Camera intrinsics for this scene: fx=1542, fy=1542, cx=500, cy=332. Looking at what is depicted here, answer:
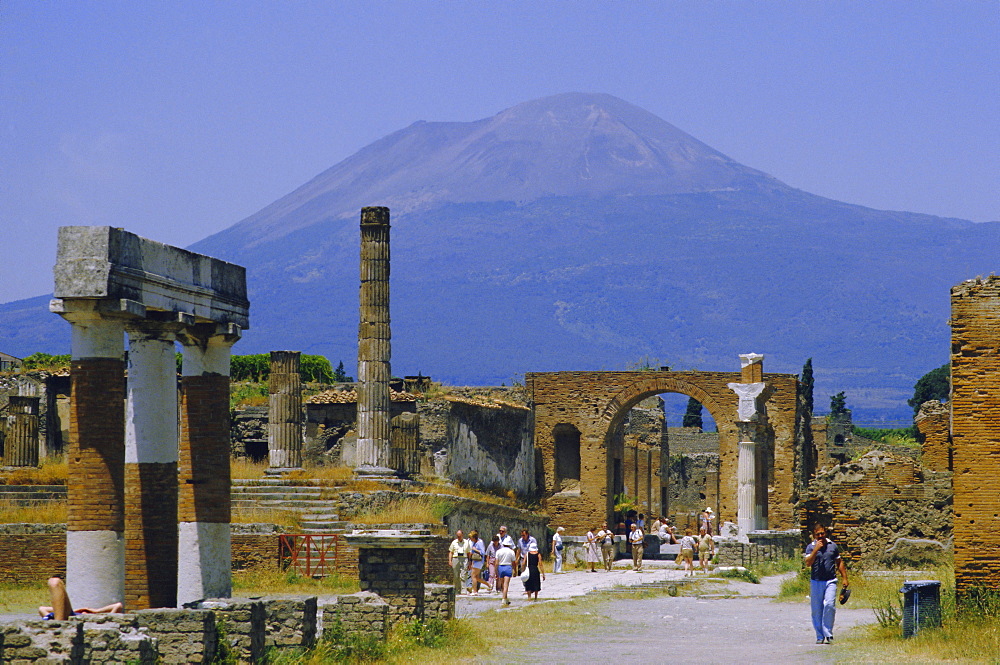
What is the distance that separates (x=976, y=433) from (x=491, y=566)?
45.7 ft

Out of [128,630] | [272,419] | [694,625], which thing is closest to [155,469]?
[128,630]

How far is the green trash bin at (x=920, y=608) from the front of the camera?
17.8m

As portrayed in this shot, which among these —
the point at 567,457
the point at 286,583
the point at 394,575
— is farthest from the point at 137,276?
the point at 567,457

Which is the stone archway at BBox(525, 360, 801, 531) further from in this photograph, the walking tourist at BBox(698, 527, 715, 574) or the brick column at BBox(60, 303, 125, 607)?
the brick column at BBox(60, 303, 125, 607)

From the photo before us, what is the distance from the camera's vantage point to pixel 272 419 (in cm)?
3756

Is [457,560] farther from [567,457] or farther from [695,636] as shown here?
[567,457]

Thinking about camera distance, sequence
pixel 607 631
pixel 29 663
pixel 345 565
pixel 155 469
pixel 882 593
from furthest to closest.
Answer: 1. pixel 345 565
2. pixel 882 593
3. pixel 607 631
4. pixel 155 469
5. pixel 29 663

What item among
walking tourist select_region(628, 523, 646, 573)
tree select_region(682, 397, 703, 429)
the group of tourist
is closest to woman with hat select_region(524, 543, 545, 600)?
the group of tourist

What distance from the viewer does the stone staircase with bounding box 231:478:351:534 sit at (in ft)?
100

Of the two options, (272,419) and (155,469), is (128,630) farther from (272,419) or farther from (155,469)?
(272,419)

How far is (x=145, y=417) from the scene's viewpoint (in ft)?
63.3

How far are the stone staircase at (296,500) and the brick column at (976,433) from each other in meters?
14.5

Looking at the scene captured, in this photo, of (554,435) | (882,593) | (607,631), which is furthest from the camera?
(554,435)

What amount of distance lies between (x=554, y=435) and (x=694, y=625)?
84.8 ft
